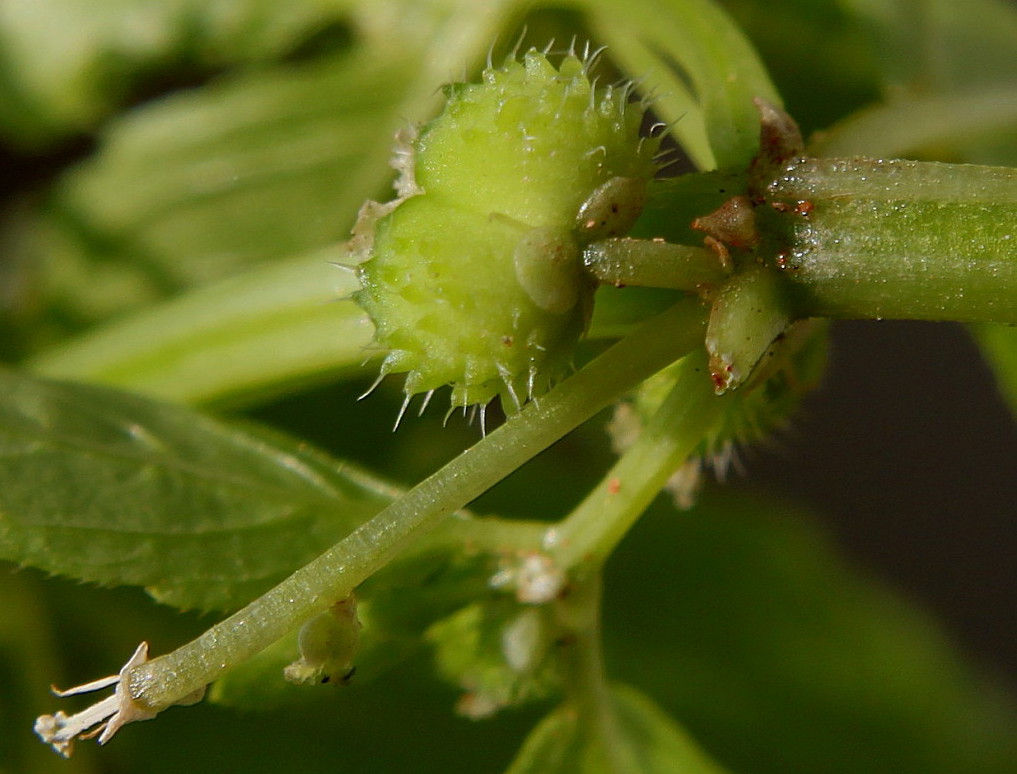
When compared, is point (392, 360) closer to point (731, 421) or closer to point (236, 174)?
point (731, 421)

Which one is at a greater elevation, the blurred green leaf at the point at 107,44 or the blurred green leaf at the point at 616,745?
the blurred green leaf at the point at 107,44

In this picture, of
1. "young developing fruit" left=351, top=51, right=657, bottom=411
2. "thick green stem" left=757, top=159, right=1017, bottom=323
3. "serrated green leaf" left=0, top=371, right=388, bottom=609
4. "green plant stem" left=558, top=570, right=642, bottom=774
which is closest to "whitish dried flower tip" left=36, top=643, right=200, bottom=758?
"serrated green leaf" left=0, top=371, right=388, bottom=609

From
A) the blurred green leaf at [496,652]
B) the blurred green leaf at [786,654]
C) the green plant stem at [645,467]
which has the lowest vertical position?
the blurred green leaf at [786,654]

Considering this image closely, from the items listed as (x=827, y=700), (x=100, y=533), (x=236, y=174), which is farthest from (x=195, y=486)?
(x=827, y=700)

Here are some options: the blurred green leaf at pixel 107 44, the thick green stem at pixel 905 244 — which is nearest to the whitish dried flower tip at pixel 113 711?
the thick green stem at pixel 905 244

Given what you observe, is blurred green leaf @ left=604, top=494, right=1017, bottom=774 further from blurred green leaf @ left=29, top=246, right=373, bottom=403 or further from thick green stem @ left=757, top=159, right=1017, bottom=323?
thick green stem @ left=757, top=159, right=1017, bottom=323

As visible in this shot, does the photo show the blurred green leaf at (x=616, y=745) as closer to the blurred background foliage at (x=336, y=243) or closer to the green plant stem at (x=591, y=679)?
the green plant stem at (x=591, y=679)

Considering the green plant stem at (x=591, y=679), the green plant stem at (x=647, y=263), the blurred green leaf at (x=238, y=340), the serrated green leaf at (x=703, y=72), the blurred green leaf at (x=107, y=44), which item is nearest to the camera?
the green plant stem at (x=647, y=263)

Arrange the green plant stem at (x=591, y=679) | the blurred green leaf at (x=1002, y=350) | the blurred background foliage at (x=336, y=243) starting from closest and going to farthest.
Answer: the green plant stem at (x=591, y=679) → the blurred green leaf at (x=1002, y=350) → the blurred background foliage at (x=336, y=243)
